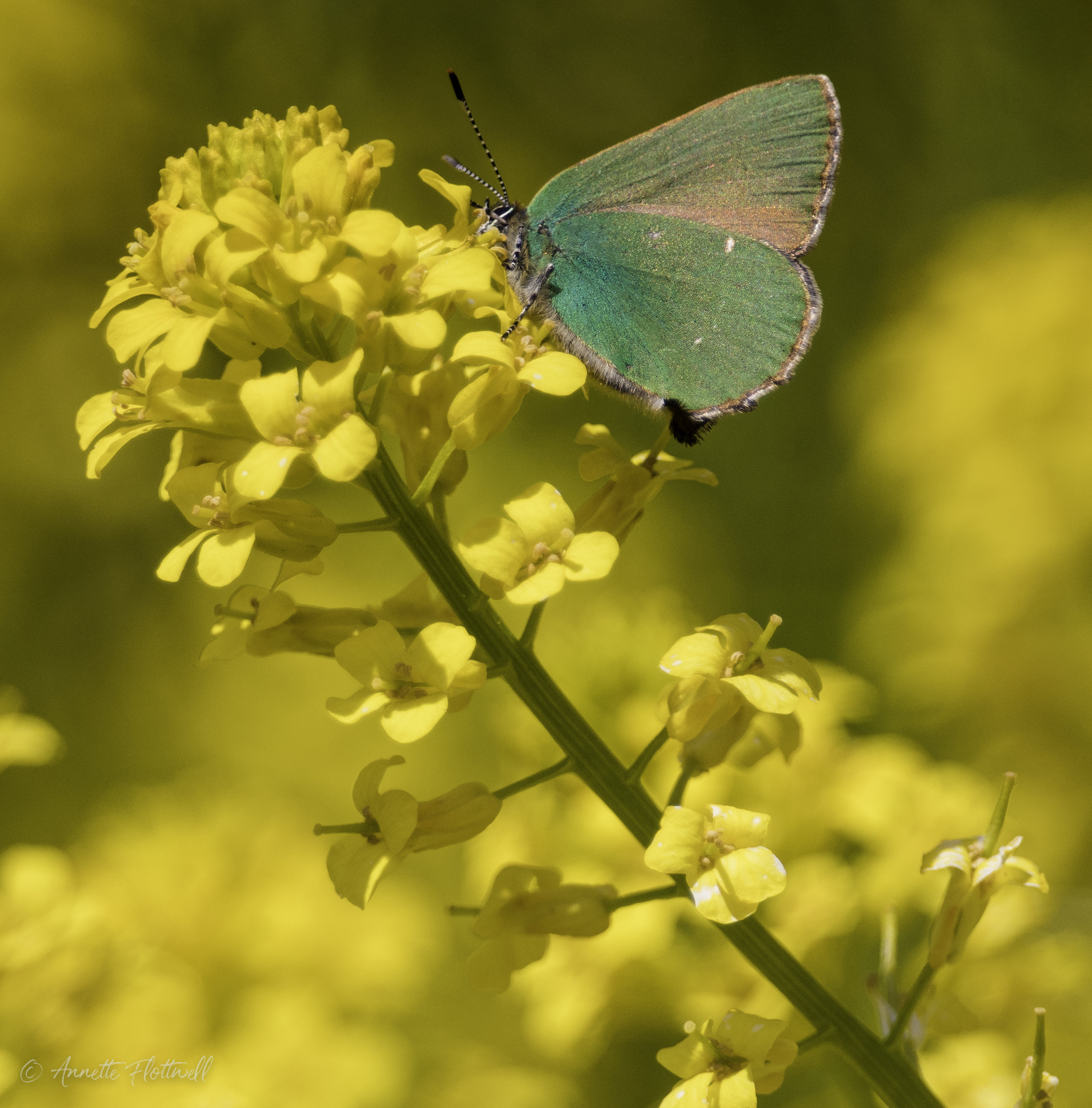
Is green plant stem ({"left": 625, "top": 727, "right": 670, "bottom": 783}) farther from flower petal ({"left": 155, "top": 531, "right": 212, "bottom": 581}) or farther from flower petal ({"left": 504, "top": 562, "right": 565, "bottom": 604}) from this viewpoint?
flower petal ({"left": 155, "top": 531, "right": 212, "bottom": 581})

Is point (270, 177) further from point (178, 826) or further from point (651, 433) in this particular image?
point (651, 433)

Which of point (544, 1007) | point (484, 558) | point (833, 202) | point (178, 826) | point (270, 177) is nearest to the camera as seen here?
point (484, 558)

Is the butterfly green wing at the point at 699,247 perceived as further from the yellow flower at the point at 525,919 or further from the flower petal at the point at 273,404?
the yellow flower at the point at 525,919

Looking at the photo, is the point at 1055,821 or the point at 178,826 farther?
the point at 1055,821

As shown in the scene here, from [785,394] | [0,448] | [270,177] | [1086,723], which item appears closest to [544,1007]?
[270,177]

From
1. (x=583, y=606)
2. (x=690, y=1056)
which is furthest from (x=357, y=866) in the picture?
(x=583, y=606)

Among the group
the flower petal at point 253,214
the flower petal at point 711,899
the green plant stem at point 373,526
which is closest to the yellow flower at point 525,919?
the flower petal at point 711,899
